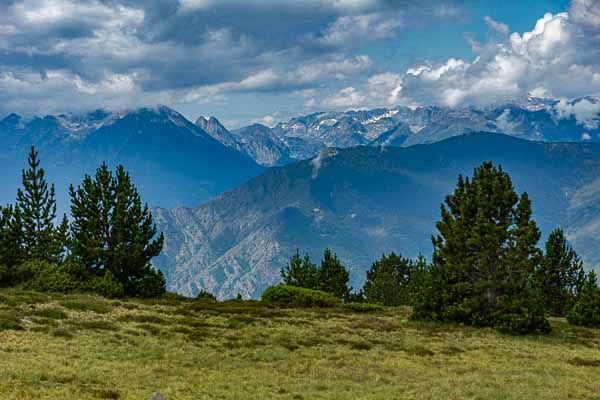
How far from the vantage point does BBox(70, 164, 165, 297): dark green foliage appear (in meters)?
55.0

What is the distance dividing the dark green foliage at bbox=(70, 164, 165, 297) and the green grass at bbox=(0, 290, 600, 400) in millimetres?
9181

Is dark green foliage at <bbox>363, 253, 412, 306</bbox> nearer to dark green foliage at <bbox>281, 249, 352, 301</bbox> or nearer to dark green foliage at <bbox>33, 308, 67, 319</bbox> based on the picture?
dark green foliage at <bbox>281, 249, 352, 301</bbox>

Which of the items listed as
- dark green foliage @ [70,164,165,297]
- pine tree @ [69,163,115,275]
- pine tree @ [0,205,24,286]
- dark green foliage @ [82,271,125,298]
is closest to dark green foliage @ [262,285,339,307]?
dark green foliage @ [70,164,165,297]

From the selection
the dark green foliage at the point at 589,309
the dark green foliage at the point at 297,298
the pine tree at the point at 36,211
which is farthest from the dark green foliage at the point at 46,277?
the dark green foliage at the point at 589,309

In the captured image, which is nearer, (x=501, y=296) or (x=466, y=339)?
(x=466, y=339)

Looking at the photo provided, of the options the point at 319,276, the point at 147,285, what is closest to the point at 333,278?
the point at 319,276

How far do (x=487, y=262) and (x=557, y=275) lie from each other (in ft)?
137

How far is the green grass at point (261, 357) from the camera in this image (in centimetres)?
→ 2072

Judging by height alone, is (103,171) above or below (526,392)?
above

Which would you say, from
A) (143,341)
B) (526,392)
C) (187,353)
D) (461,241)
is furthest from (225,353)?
(461,241)

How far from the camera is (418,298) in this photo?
48188 millimetres

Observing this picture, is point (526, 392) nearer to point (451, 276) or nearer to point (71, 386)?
point (71, 386)

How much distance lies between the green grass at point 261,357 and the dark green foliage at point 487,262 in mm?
2045

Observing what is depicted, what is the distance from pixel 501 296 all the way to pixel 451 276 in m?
4.47
